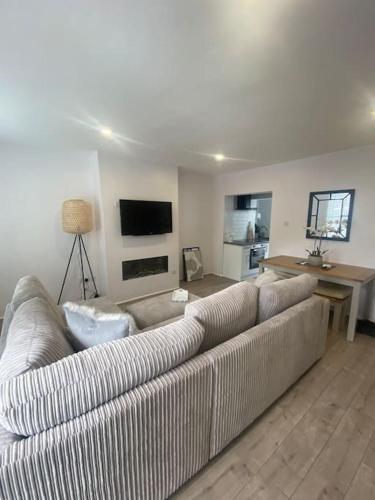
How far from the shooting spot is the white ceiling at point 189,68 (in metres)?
1.03

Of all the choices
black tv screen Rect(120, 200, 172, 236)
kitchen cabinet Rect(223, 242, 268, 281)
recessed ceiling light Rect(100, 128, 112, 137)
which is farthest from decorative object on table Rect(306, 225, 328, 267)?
recessed ceiling light Rect(100, 128, 112, 137)

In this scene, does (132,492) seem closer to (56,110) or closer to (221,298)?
(221,298)

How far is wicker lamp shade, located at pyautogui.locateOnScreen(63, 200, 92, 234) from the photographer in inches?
121

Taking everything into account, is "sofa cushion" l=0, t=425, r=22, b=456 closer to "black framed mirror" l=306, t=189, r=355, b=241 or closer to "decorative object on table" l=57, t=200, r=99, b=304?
"decorative object on table" l=57, t=200, r=99, b=304

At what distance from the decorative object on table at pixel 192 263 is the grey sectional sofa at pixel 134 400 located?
128 inches

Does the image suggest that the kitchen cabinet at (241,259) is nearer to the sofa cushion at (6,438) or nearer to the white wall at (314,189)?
the white wall at (314,189)

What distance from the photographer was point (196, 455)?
3.99ft

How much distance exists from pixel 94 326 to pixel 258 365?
1089 mm

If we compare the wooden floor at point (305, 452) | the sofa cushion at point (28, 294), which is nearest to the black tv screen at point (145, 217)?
the sofa cushion at point (28, 294)

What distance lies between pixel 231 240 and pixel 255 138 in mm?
2869

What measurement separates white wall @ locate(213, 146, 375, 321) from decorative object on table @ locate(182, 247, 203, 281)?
1.55m

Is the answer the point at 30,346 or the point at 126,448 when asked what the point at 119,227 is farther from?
the point at 126,448

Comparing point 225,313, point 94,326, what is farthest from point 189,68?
point 94,326

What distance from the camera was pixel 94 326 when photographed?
4.22 feet
